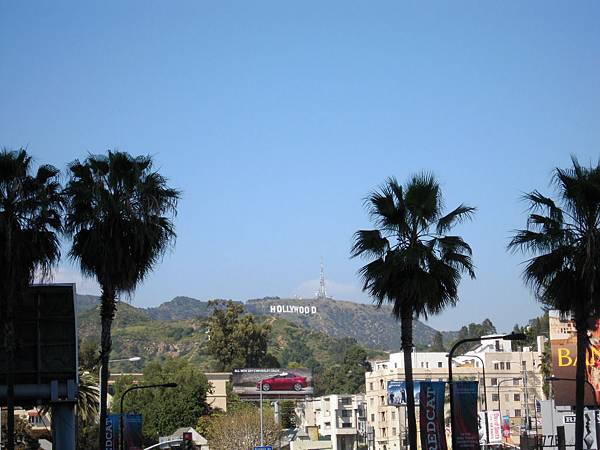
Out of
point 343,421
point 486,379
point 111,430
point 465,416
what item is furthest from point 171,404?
point 465,416

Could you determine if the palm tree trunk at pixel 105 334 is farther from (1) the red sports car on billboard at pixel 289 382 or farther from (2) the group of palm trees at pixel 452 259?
(1) the red sports car on billboard at pixel 289 382

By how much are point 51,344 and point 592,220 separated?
881 inches

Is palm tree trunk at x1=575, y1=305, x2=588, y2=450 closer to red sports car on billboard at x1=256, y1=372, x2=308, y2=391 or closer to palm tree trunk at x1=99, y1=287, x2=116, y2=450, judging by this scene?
palm tree trunk at x1=99, y1=287, x2=116, y2=450

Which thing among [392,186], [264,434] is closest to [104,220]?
[392,186]

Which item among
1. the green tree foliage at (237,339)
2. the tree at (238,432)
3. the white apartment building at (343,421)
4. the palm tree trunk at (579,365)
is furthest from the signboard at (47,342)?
the green tree foliage at (237,339)

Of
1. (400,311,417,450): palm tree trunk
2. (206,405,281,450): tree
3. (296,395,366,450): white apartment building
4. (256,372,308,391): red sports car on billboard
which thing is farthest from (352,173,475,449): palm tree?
(256,372,308,391): red sports car on billboard

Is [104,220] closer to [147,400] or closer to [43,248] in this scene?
[43,248]

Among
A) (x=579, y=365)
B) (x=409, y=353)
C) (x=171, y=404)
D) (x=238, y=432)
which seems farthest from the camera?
(x=171, y=404)

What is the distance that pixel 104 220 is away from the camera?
142ft

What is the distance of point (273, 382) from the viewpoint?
179500mm

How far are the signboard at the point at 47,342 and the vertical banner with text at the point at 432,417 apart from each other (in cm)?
1404

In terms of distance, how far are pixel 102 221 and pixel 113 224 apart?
0.43 metres

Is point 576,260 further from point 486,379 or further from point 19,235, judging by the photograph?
point 486,379

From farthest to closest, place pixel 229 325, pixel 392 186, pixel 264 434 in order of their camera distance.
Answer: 1. pixel 229 325
2. pixel 264 434
3. pixel 392 186
